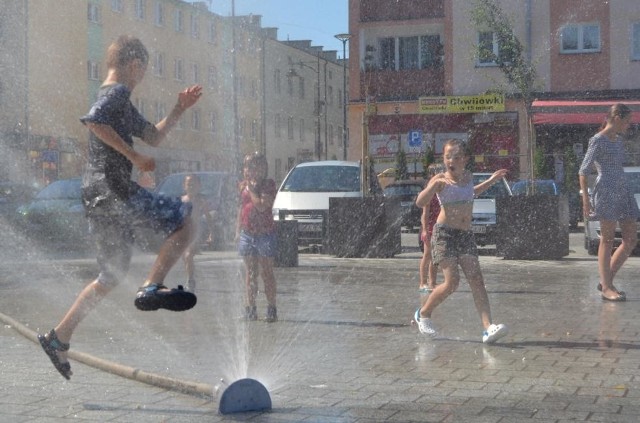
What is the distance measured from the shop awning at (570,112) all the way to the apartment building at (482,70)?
0.04 meters

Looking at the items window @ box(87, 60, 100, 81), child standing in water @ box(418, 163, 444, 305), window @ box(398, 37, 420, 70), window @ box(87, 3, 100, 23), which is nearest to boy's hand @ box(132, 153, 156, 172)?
child standing in water @ box(418, 163, 444, 305)

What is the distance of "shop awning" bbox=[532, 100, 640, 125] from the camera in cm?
3055

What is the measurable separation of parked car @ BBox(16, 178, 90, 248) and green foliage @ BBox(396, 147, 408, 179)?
11479mm

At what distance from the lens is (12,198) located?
23.3m

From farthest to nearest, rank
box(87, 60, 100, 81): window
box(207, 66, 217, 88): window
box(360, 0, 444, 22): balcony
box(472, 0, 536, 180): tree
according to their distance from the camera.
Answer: box(360, 0, 444, 22): balcony < box(472, 0, 536, 180): tree < box(87, 60, 100, 81): window < box(207, 66, 217, 88): window

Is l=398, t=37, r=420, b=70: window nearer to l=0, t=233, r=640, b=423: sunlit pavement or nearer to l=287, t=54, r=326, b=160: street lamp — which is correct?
l=287, t=54, r=326, b=160: street lamp

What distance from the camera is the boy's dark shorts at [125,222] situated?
5.82 metres

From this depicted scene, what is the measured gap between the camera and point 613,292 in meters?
10.6

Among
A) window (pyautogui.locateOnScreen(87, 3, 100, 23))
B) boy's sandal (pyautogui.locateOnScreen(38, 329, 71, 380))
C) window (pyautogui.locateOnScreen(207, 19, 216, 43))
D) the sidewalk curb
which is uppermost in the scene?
window (pyautogui.locateOnScreen(87, 3, 100, 23))

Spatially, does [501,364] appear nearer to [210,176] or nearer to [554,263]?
[554,263]

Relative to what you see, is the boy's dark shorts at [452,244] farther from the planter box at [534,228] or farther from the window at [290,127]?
the window at [290,127]

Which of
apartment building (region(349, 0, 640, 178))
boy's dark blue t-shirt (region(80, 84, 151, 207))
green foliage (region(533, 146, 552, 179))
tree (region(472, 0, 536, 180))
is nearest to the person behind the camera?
boy's dark blue t-shirt (region(80, 84, 151, 207))

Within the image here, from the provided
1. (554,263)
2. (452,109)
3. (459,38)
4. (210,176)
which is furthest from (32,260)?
(459,38)

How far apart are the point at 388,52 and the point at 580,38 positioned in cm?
659
